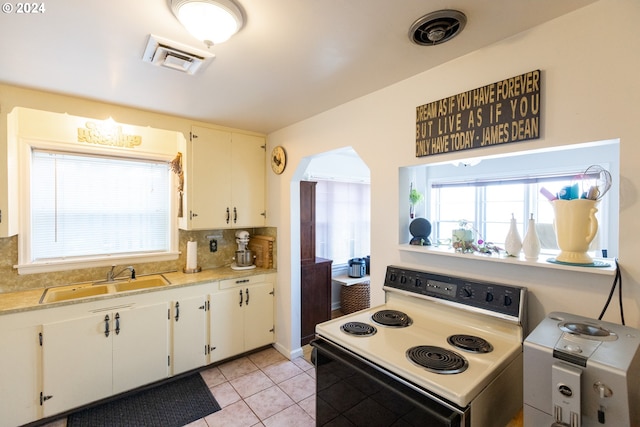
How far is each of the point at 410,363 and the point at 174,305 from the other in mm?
2107

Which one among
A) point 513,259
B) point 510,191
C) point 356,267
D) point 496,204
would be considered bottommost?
point 356,267

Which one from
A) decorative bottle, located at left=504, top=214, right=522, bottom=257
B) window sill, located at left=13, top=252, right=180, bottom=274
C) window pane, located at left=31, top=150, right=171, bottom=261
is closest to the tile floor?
window sill, located at left=13, top=252, right=180, bottom=274

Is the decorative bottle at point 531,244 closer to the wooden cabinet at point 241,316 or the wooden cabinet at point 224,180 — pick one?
the wooden cabinet at point 241,316

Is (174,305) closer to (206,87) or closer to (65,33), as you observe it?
(206,87)

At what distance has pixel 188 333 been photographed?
103 inches

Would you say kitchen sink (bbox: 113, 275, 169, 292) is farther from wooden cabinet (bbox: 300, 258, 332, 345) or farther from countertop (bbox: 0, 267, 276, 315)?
wooden cabinet (bbox: 300, 258, 332, 345)

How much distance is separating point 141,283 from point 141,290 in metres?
0.38

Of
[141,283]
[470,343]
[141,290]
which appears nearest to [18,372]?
[141,290]

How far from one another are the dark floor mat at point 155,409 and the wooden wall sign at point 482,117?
8.02 ft

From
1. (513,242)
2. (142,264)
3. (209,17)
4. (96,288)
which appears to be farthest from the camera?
(142,264)

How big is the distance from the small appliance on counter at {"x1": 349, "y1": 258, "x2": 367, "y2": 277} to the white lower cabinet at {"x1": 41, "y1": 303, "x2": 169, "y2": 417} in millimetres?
2646

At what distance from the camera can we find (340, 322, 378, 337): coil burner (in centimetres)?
154

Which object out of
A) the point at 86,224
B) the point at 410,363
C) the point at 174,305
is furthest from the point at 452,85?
the point at 86,224

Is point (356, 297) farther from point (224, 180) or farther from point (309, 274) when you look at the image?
point (224, 180)
